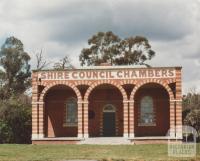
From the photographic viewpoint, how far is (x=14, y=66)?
223ft

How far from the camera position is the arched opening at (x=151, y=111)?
42.2m

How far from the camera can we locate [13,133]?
4278cm

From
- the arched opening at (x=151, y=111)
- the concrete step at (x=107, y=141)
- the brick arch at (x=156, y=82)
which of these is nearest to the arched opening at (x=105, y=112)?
the arched opening at (x=151, y=111)

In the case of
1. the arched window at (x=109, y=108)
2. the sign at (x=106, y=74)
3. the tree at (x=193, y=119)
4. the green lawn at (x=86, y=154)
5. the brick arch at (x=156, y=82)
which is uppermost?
the sign at (x=106, y=74)

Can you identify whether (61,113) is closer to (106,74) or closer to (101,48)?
(106,74)

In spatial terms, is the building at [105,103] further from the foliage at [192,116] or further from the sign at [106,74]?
the foliage at [192,116]

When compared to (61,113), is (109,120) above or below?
below

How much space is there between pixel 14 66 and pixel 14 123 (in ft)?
84.4

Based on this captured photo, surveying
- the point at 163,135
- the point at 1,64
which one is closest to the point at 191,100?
the point at 163,135

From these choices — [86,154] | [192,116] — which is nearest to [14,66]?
[192,116]

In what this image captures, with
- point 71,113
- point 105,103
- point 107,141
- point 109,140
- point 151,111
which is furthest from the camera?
point 71,113

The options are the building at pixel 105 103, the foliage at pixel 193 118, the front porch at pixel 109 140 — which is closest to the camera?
the front porch at pixel 109 140

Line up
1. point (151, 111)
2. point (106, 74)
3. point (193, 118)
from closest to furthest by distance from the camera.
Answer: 1. point (106, 74)
2. point (151, 111)
3. point (193, 118)

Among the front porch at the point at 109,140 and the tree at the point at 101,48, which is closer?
the front porch at the point at 109,140
